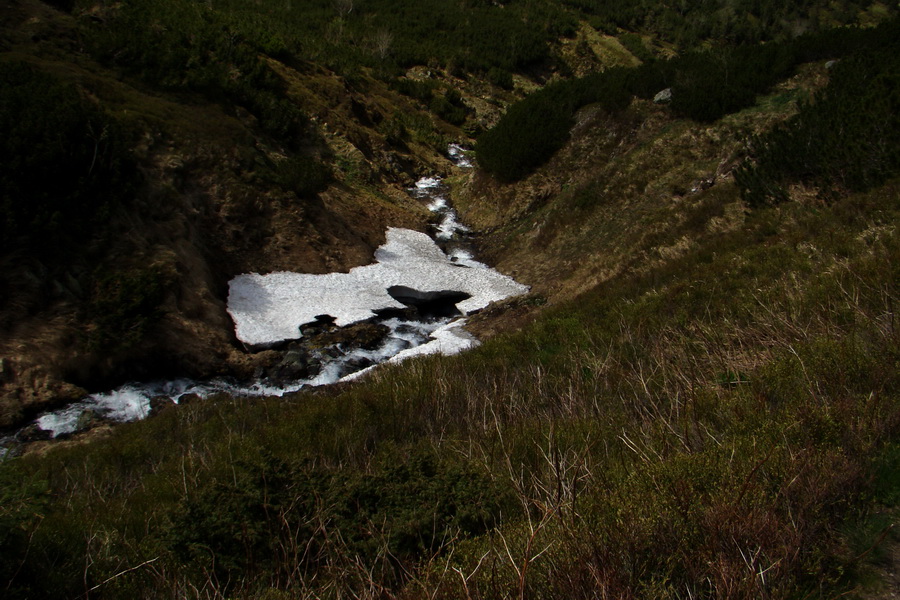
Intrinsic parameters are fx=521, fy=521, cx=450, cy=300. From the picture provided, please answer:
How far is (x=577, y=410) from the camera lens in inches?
178

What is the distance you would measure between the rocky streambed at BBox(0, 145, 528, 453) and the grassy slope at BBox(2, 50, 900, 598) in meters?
1.46

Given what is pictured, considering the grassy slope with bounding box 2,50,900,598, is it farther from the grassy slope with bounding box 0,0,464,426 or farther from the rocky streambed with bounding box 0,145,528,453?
the grassy slope with bounding box 0,0,464,426

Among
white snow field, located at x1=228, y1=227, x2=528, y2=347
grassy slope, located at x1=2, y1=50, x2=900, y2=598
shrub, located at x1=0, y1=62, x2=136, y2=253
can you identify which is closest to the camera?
grassy slope, located at x1=2, y1=50, x2=900, y2=598

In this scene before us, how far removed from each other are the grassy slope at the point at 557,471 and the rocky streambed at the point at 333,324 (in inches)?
57.3

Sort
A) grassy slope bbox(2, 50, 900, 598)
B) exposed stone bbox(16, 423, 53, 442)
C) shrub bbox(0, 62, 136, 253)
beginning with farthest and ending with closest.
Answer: shrub bbox(0, 62, 136, 253)
exposed stone bbox(16, 423, 53, 442)
grassy slope bbox(2, 50, 900, 598)

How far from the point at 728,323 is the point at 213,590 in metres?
4.95

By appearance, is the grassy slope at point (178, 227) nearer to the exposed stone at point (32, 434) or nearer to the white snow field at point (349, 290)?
the exposed stone at point (32, 434)

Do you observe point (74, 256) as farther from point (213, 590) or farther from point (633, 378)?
point (633, 378)

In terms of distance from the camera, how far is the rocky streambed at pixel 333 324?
8.53 meters

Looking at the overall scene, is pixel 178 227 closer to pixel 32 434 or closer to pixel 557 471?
pixel 32 434

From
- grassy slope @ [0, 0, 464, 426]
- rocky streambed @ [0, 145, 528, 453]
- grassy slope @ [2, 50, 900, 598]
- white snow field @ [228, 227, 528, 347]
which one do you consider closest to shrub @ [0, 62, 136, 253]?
grassy slope @ [0, 0, 464, 426]

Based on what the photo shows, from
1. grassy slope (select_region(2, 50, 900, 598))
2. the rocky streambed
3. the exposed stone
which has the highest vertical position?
grassy slope (select_region(2, 50, 900, 598))

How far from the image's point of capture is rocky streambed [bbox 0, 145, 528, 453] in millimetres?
8531

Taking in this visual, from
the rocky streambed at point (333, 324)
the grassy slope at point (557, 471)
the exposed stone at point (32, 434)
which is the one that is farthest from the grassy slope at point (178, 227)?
the grassy slope at point (557, 471)
